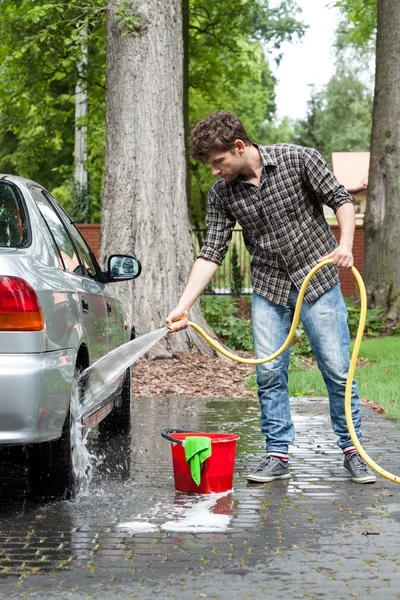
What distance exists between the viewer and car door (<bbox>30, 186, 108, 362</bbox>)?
603cm

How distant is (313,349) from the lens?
614 cm

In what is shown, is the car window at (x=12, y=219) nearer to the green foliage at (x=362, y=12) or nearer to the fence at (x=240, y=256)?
the fence at (x=240, y=256)

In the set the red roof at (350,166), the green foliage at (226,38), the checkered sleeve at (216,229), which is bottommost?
the checkered sleeve at (216,229)

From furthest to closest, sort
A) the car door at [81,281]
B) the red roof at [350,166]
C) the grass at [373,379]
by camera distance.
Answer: the red roof at [350,166] < the grass at [373,379] < the car door at [81,281]

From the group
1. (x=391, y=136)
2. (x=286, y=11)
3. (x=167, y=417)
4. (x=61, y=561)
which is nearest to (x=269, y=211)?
(x=61, y=561)

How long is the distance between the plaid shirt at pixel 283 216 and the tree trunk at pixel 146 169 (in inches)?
244

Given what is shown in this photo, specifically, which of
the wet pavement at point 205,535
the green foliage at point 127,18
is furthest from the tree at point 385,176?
the wet pavement at point 205,535

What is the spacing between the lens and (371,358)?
45.1 feet

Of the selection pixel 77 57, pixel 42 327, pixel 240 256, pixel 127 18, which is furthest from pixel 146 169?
pixel 240 256

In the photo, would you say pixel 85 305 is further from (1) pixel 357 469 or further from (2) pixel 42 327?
(1) pixel 357 469

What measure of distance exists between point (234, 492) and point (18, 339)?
1633mm

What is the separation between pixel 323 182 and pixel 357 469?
166 centimetres

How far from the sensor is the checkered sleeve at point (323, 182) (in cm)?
588

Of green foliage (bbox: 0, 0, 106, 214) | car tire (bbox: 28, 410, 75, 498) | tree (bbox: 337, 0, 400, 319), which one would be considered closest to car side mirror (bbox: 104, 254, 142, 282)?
car tire (bbox: 28, 410, 75, 498)
